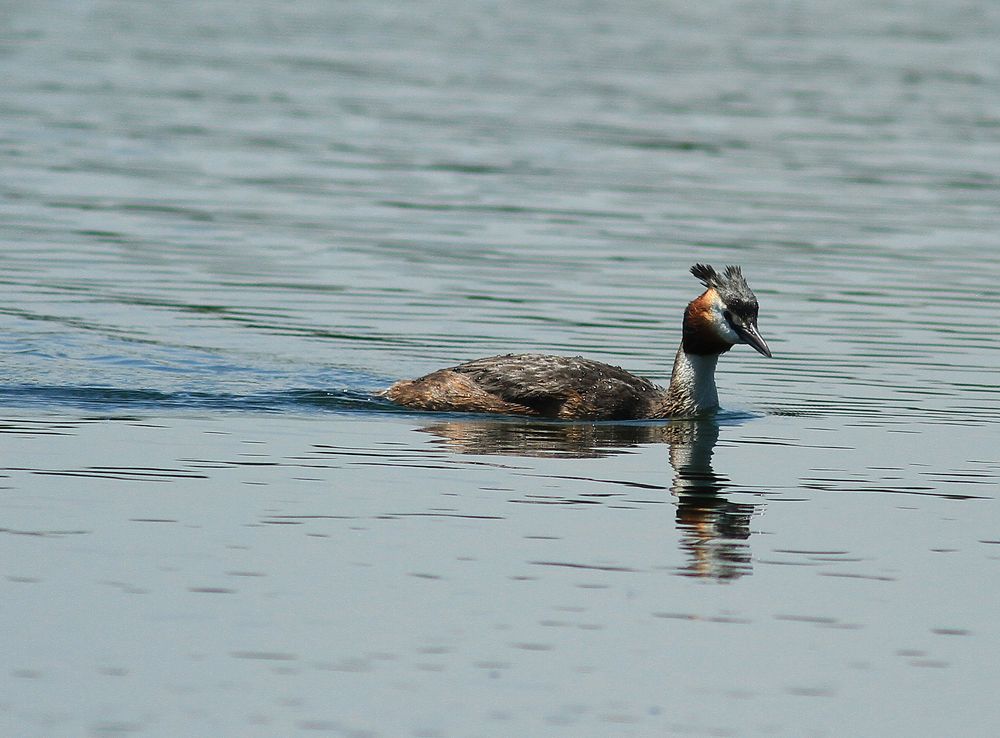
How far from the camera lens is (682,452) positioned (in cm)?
1591

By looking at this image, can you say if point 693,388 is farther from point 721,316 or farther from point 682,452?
point 682,452

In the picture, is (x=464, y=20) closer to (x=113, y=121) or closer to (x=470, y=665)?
(x=113, y=121)

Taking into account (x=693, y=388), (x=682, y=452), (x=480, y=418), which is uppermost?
(x=693, y=388)

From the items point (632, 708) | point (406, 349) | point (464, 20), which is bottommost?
point (632, 708)

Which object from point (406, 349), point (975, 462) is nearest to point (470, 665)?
point (975, 462)

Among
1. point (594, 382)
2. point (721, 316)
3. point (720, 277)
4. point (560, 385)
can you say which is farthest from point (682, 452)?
point (720, 277)

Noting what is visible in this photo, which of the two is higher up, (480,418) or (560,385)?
(560,385)

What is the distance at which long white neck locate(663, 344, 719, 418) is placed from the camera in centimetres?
1759

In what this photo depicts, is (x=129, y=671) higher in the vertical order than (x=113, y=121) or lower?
lower

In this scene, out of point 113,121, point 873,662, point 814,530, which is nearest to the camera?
point 873,662

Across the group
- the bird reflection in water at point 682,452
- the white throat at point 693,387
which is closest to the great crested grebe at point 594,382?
the white throat at point 693,387

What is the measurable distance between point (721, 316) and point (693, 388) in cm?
68

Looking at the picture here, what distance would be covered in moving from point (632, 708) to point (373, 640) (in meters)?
1.52

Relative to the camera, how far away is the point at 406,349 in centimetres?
2003
